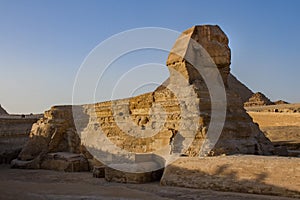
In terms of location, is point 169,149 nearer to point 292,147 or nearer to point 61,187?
point 61,187

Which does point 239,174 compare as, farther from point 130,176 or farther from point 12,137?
point 12,137

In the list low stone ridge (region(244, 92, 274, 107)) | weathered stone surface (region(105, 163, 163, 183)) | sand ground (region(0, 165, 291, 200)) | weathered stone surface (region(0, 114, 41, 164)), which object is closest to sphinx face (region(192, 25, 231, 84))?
weathered stone surface (region(105, 163, 163, 183))

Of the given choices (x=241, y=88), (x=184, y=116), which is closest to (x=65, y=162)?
(x=184, y=116)

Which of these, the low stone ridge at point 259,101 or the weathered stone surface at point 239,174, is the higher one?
the low stone ridge at point 259,101

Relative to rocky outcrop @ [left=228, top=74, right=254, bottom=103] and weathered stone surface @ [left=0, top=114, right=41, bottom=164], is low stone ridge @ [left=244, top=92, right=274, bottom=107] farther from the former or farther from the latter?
weathered stone surface @ [left=0, top=114, right=41, bottom=164]

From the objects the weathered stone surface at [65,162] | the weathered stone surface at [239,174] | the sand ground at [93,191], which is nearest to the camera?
the weathered stone surface at [239,174]

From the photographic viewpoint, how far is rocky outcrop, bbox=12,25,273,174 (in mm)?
9188

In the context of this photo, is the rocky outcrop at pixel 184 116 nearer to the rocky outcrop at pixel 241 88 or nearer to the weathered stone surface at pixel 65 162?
the weathered stone surface at pixel 65 162

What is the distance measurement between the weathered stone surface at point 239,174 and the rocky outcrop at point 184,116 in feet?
2.62

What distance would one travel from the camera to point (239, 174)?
7.10 m

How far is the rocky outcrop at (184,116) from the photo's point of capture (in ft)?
30.1

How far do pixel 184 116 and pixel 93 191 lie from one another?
126 inches

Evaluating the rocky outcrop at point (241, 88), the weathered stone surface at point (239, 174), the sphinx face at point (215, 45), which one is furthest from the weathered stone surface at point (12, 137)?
the rocky outcrop at point (241, 88)

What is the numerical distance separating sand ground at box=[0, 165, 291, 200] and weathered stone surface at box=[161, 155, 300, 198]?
206 mm
